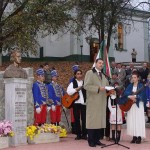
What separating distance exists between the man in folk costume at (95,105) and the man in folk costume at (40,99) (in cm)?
161

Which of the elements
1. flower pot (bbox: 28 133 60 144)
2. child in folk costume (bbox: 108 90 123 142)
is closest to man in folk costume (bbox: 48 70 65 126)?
flower pot (bbox: 28 133 60 144)

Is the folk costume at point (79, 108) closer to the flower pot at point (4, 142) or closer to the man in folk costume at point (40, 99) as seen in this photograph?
the man in folk costume at point (40, 99)

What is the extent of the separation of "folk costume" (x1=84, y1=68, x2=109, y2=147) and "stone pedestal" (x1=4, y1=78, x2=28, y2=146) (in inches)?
62.9

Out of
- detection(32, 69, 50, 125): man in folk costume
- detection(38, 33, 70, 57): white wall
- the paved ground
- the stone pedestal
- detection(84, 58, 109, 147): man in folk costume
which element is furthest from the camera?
detection(38, 33, 70, 57): white wall

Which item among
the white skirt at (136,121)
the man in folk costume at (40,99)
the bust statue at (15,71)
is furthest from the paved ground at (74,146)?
the bust statue at (15,71)

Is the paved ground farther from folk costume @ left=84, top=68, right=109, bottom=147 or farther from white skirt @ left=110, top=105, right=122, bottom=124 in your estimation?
white skirt @ left=110, top=105, right=122, bottom=124

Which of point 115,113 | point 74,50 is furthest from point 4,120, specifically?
point 74,50

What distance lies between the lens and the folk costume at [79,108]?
1144cm

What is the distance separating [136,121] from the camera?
10703 millimetres

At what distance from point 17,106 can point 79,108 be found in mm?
1916

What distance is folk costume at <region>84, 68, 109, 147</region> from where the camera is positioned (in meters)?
10.2

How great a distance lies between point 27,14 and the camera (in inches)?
865

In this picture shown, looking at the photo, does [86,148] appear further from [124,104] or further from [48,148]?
[124,104]

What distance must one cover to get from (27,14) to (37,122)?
1135 centimetres
